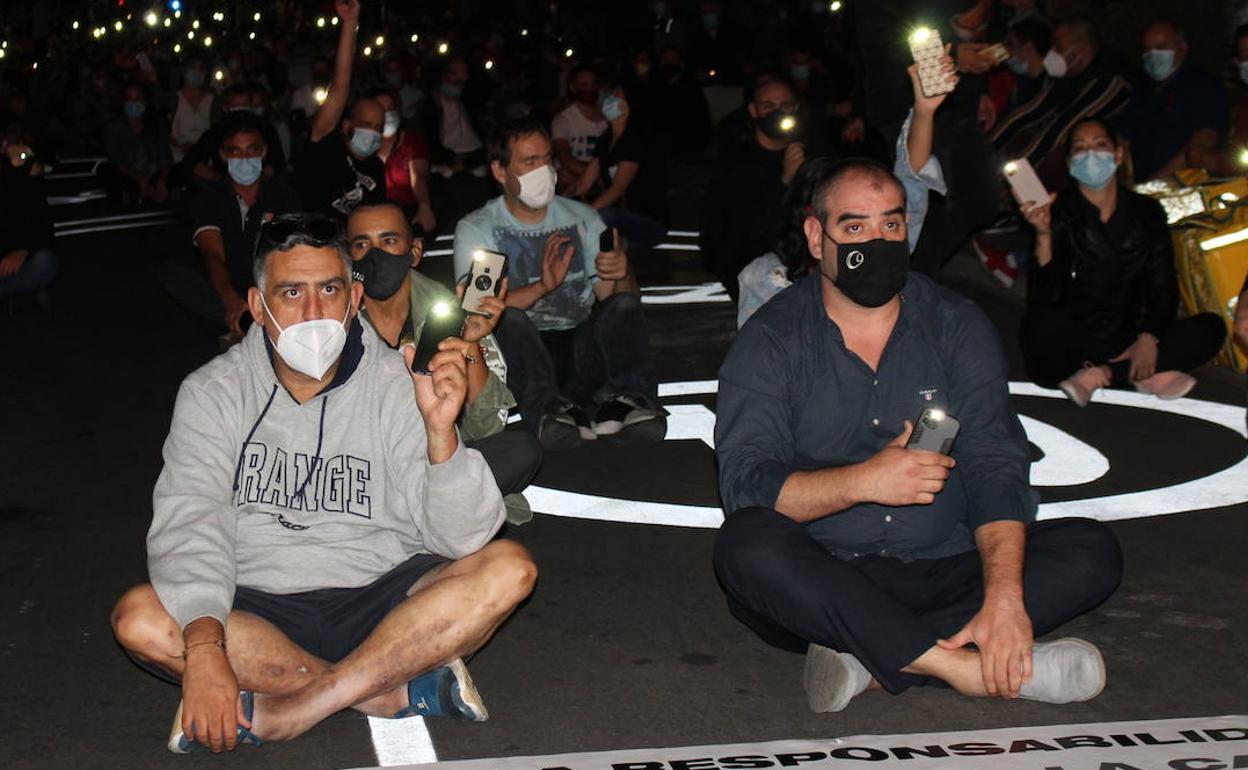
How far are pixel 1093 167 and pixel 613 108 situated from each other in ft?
20.6

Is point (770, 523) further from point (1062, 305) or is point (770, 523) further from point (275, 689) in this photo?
point (1062, 305)

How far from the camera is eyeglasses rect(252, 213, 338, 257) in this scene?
17.0ft

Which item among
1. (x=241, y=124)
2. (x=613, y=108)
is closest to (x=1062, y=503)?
(x=241, y=124)

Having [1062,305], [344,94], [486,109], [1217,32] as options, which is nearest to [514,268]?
[344,94]

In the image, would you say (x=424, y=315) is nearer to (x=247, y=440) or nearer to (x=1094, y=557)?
(x=247, y=440)

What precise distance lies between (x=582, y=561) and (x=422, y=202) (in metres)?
5.58

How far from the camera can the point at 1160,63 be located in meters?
12.7

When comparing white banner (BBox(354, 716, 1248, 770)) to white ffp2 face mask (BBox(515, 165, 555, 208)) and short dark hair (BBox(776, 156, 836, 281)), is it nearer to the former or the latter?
short dark hair (BBox(776, 156, 836, 281))

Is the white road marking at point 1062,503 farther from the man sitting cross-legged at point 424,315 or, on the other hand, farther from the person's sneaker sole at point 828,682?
the person's sneaker sole at point 828,682

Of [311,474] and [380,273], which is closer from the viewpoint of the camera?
[311,474]

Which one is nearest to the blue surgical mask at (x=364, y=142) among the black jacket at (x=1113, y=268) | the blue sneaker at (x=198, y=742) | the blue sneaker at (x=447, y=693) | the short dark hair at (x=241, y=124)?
the short dark hair at (x=241, y=124)

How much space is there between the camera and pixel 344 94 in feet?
33.7

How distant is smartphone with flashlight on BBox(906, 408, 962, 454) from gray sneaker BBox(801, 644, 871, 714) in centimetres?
65

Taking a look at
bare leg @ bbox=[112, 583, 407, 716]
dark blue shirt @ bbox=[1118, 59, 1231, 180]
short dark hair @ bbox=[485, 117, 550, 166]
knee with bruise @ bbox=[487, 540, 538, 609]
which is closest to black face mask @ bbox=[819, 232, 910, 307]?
knee with bruise @ bbox=[487, 540, 538, 609]
